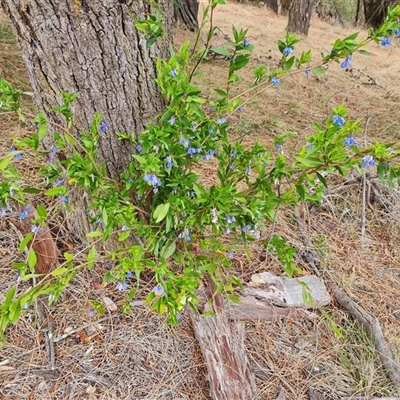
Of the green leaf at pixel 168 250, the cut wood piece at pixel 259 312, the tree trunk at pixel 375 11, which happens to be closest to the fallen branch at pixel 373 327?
the cut wood piece at pixel 259 312

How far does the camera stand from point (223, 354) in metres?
1.62

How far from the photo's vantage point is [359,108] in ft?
11.8

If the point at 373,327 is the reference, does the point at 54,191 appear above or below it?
above

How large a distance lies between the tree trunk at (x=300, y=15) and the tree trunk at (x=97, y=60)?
464 centimetres

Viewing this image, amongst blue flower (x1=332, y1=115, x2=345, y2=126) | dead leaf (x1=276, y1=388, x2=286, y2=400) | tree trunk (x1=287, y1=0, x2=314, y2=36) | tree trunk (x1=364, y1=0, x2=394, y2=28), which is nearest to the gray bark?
blue flower (x1=332, y1=115, x2=345, y2=126)

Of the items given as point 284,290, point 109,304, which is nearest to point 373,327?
point 284,290

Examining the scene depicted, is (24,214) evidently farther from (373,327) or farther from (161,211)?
(373,327)

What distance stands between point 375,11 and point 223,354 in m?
8.39

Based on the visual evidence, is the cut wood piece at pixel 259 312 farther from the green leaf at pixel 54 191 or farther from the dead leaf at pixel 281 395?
the green leaf at pixel 54 191

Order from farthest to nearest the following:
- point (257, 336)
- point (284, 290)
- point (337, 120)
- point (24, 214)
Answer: point (284, 290) → point (257, 336) → point (24, 214) → point (337, 120)

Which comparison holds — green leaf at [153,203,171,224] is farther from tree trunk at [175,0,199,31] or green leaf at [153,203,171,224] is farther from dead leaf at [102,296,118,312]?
tree trunk at [175,0,199,31]

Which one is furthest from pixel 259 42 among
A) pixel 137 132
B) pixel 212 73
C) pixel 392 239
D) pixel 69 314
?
pixel 69 314

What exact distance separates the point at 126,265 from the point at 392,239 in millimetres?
1754

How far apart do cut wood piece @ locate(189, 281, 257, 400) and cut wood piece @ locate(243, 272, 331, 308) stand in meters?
0.23
